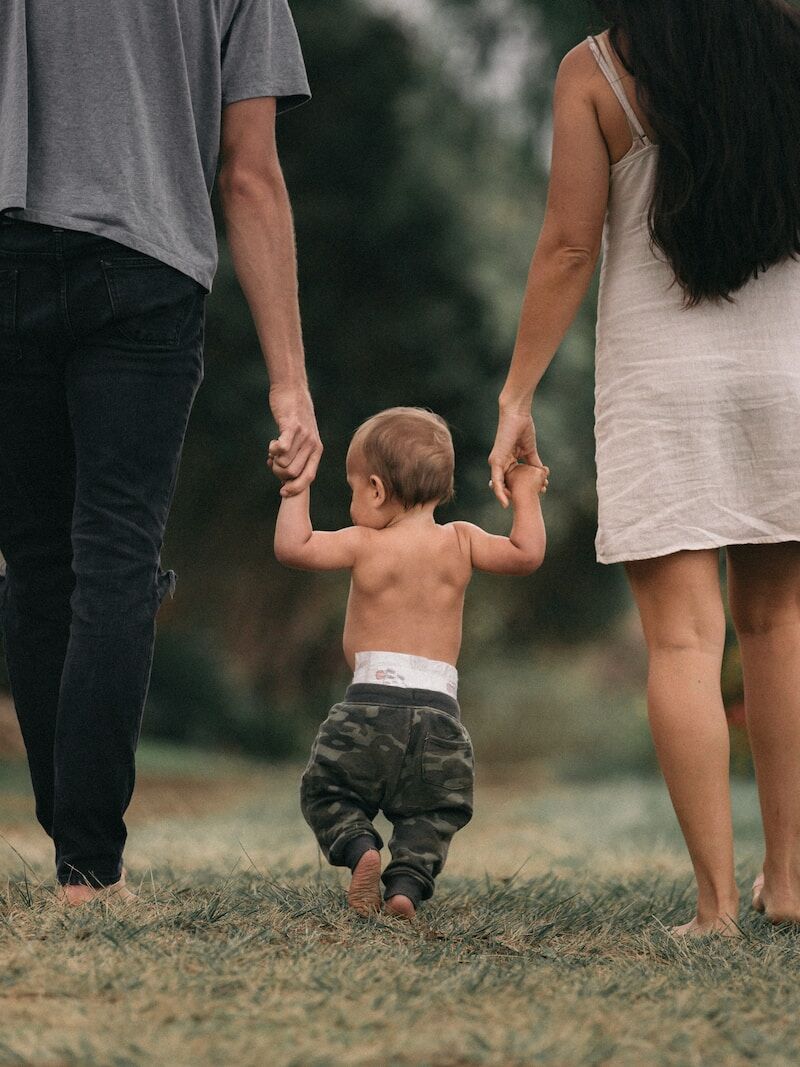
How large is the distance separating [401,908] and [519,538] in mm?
878

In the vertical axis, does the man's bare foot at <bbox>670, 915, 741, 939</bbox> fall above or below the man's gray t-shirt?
below

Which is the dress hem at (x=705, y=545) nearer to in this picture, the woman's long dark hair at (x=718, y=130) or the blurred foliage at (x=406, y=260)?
the woman's long dark hair at (x=718, y=130)

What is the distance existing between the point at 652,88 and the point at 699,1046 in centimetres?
187

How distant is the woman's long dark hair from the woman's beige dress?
51mm

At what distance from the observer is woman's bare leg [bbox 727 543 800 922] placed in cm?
300

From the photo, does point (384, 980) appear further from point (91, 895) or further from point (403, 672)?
point (403, 672)

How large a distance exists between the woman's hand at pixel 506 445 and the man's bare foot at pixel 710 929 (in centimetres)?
96

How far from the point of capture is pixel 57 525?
2908 millimetres

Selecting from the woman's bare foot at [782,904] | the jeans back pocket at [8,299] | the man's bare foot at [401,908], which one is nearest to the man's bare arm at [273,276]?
the jeans back pocket at [8,299]

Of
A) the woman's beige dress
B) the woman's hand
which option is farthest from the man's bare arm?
the woman's beige dress

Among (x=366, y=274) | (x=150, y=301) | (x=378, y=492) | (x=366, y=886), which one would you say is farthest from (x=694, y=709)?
(x=366, y=274)

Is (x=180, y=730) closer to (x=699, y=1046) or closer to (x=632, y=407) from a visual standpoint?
(x=632, y=407)

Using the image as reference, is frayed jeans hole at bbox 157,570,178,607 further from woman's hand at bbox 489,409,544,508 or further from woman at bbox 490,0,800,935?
woman at bbox 490,0,800,935

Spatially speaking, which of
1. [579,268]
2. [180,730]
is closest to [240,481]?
[180,730]
